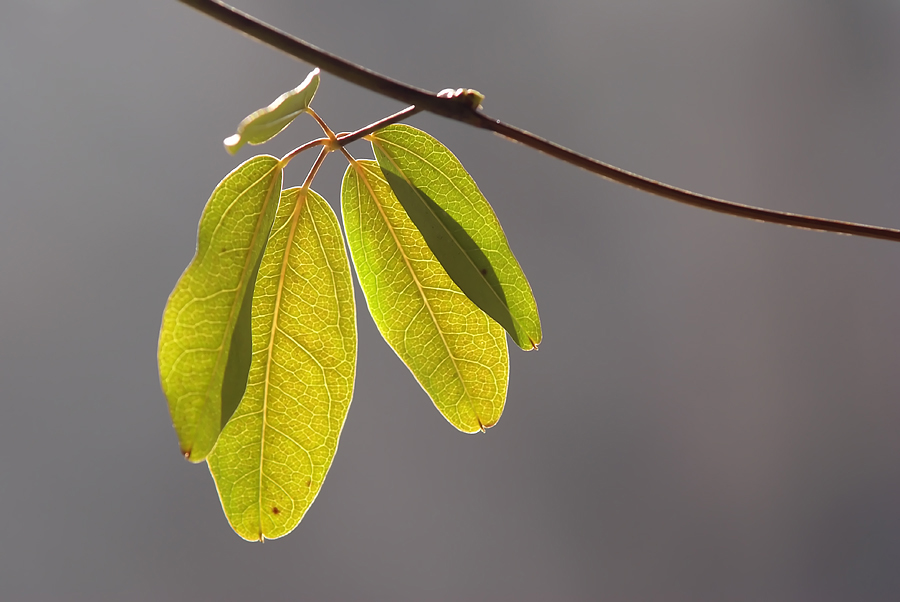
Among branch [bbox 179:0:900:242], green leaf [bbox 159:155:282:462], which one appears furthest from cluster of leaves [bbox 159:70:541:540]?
branch [bbox 179:0:900:242]

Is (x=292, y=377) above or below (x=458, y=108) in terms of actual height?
below

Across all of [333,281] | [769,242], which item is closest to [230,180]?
[333,281]

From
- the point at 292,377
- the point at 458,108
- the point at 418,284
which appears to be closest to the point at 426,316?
the point at 418,284

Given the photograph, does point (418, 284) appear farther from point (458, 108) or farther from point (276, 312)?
point (458, 108)

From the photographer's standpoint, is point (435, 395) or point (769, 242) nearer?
point (435, 395)

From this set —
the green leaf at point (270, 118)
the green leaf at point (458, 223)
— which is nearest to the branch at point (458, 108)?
the green leaf at point (270, 118)

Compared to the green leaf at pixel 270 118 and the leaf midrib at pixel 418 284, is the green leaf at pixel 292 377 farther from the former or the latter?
the green leaf at pixel 270 118

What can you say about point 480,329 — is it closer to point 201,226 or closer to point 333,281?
point 333,281
